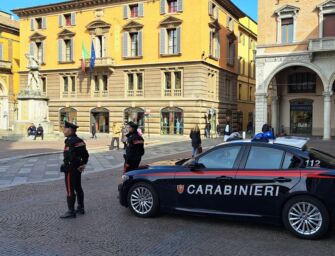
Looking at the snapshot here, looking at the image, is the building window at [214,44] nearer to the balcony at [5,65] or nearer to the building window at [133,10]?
the building window at [133,10]

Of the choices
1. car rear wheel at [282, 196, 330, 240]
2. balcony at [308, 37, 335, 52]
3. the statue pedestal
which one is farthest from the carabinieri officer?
balcony at [308, 37, 335, 52]

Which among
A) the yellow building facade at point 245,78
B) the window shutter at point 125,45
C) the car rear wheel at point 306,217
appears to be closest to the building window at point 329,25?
the yellow building facade at point 245,78

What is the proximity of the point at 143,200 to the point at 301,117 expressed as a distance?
104ft

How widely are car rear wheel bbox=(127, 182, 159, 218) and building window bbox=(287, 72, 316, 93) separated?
31672mm

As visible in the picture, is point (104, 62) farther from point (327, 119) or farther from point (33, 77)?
point (327, 119)

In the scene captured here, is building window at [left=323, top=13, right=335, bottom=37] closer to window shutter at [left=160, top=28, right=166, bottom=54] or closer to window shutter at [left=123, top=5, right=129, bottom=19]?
window shutter at [left=160, top=28, right=166, bottom=54]

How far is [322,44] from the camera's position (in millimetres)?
29297

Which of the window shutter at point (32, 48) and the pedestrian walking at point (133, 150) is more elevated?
the window shutter at point (32, 48)

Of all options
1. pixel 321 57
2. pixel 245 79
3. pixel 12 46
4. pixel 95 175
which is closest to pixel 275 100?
pixel 321 57

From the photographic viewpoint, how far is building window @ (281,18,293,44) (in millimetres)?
31609

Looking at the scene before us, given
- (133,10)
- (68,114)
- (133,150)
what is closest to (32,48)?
(68,114)

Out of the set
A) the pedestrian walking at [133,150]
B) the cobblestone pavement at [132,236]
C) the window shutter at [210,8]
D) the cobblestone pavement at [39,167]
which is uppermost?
the window shutter at [210,8]

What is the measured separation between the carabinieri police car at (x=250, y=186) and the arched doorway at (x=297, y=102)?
2981cm

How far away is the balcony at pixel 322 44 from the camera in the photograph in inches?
1142
